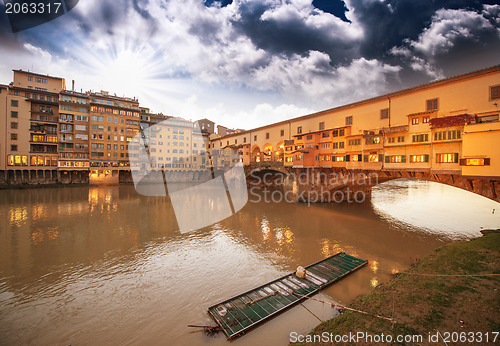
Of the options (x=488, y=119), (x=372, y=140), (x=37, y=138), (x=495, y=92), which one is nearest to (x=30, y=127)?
(x=37, y=138)

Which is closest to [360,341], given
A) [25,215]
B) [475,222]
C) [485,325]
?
[485,325]

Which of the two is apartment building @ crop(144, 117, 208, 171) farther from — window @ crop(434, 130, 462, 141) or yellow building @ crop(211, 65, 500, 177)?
window @ crop(434, 130, 462, 141)

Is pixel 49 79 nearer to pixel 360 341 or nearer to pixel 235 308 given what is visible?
pixel 235 308

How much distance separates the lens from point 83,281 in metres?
12.5

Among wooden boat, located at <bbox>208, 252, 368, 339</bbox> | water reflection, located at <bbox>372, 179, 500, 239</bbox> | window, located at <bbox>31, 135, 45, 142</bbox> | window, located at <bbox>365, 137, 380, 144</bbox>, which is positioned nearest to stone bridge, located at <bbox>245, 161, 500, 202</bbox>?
window, located at <bbox>365, 137, 380, 144</bbox>

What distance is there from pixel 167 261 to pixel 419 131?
26.2 m

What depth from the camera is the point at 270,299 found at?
33.0 ft

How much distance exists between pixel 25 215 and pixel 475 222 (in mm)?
54585

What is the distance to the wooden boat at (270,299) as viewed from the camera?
→ 28.3 ft

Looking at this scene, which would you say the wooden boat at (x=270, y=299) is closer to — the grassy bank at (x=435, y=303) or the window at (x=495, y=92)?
the grassy bank at (x=435, y=303)

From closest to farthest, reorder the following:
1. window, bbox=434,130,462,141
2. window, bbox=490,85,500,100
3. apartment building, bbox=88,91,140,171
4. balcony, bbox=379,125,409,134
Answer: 1. window, bbox=490,85,500,100
2. window, bbox=434,130,462,141
3. balcony, bbox=379,125,409,134
4. apartment building, bbox=88,91,140,171

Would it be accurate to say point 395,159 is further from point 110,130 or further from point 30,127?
point 30,127

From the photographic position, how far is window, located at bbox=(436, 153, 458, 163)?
61.3 feet

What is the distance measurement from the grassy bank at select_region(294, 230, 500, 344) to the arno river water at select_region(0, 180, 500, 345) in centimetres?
164
